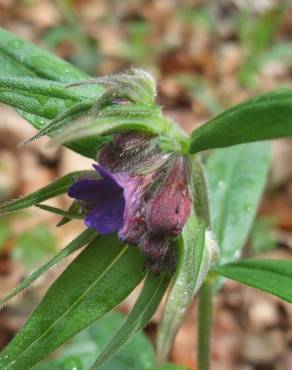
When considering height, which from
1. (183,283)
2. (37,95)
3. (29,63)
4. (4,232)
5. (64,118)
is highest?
(4,232)

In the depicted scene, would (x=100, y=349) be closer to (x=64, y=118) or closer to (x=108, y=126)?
(x=64, y=118)

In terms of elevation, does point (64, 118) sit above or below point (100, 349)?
above

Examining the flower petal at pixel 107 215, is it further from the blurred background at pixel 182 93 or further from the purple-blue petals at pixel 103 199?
the blurred background at pixel 182 93

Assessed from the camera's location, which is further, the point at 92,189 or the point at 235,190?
the point at 235,190

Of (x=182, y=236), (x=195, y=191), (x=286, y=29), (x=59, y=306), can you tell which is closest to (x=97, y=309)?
(x=59, y=306)

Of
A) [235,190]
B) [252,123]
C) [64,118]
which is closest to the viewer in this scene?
[252,123]

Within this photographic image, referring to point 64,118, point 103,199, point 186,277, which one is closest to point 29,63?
point 64,118

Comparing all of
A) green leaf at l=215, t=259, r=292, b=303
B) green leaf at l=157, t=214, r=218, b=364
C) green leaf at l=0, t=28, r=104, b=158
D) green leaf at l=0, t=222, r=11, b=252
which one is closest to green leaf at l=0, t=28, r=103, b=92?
green leaf at l=0, t=28, r=104, b=158
